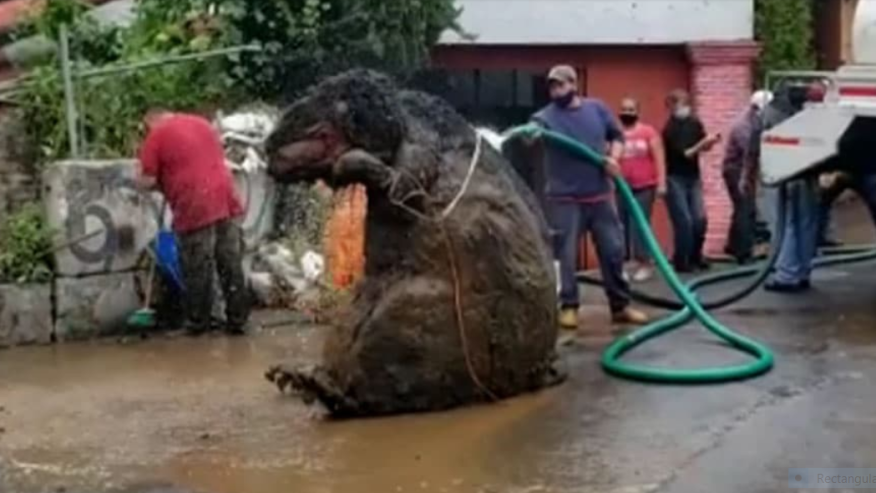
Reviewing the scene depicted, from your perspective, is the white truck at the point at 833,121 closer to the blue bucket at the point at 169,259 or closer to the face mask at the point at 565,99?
the face mask at the point at 565,99

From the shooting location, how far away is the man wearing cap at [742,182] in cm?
1440

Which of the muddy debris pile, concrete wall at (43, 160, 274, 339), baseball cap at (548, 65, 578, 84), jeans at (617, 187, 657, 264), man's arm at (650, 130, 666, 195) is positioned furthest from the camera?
man's arm at (650, 130, 666, 195)

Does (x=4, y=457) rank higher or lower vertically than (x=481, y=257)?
lower

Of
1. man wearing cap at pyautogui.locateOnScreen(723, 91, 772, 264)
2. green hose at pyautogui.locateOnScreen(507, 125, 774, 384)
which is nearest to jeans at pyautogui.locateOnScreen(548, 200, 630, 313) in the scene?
green hose at pyautogui.locateOnScreen(507, 125, 774, 384)

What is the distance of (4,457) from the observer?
824cm

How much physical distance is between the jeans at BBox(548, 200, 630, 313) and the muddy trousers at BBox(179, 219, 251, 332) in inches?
84.6

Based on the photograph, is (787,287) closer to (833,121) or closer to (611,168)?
(833,121)

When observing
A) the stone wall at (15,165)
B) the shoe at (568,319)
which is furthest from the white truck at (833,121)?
the stone wall at (15,165)

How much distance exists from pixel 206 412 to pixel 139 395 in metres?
0.73

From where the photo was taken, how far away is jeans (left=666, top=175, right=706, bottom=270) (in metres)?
14.6

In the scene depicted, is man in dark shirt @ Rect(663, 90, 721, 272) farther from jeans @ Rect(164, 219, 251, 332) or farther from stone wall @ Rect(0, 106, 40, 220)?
stone wall @ Rect(0, 106, 40, 220)

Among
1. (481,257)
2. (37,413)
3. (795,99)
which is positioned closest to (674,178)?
(795,99)

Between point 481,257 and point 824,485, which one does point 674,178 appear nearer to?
point 481,257

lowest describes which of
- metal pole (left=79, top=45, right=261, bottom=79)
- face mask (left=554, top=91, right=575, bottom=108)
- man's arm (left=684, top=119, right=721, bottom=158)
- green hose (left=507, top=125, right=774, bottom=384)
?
green hose (left=507, top=125, right=774, bottom=384)
